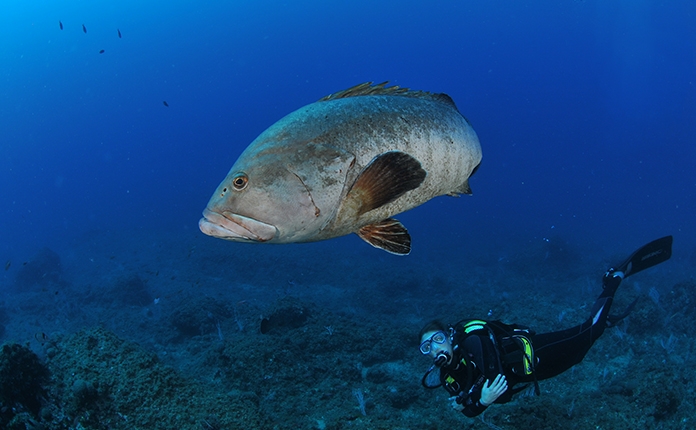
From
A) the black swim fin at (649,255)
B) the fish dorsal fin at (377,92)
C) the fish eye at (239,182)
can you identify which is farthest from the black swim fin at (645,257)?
the fish eye at (239,182)

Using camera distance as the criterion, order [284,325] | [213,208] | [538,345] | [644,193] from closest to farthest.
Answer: [213,208] → [538,345] → [284,325] → [644,193]

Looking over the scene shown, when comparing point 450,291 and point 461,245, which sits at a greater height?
point 461,245

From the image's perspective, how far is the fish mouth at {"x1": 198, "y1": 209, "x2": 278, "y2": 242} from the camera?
2258 millimetres

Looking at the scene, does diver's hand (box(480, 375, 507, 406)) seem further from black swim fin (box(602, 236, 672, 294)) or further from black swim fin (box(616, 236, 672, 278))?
black swim fin (box(616, 236, 672, 278))

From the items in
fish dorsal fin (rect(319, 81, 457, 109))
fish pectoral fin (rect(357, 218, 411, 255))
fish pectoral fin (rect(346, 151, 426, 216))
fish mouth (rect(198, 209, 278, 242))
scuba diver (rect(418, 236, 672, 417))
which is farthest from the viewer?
scuba diver (rect(418, 236, 672, 417))

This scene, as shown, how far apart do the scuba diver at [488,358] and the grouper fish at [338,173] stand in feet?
8.41

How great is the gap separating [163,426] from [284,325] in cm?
552

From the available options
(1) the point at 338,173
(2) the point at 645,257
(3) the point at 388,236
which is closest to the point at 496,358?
(3) the point at 388,236

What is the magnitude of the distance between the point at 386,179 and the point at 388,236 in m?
0.71

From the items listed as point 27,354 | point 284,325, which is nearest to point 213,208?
point 27,354

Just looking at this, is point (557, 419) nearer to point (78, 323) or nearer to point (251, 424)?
point (251, 424)

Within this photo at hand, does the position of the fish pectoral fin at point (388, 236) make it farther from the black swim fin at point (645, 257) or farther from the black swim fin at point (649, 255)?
the black swim fin at point (649, 255)

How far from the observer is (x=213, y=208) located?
92.0 inches

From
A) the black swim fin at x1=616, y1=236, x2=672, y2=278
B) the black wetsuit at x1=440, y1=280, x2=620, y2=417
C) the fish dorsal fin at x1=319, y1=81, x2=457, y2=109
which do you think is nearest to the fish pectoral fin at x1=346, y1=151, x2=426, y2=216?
the fish dorsal fin at x1=319, y1=81, x2=457, y2=109
